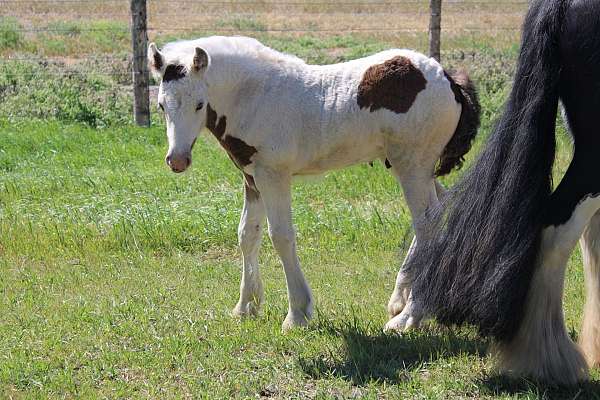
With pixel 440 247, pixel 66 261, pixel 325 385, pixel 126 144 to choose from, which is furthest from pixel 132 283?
pixel 126 144

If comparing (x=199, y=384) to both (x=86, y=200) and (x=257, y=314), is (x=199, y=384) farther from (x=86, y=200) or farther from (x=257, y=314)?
(x=86, y=200)

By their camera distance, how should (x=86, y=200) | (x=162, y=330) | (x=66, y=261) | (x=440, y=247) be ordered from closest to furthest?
(x=440, y=247), (x=162, y=330), (x=66, y=261), (x=86, y=200)

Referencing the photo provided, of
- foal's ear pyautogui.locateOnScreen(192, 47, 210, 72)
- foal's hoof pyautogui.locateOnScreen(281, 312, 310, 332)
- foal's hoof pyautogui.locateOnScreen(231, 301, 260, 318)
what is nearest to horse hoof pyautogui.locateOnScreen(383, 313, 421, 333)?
foal's hoof pyautogui.locateOnScreen(281, 312, 310, 332)

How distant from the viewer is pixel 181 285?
6840mm

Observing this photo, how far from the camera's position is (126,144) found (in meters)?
11.2

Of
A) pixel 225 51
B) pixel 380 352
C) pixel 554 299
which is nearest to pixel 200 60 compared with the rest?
pixel 225 51

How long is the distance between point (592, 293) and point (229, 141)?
235 centimetres

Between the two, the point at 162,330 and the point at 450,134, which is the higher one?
the point at 450,134

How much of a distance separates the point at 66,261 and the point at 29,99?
731 centimetres

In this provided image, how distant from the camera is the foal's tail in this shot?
589cm

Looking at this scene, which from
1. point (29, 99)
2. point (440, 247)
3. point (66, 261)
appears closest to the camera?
point (440, 247)

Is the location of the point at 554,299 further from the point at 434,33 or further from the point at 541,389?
the point at 434,33

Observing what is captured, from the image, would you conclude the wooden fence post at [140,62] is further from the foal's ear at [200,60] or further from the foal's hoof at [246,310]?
the foal's ear at [200,60]

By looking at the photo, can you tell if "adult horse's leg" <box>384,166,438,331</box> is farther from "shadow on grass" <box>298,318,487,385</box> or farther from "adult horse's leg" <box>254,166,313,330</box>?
"adult horse's leg" <box>254,166,313,330</box>
